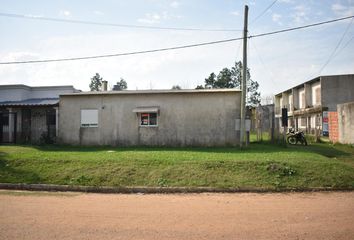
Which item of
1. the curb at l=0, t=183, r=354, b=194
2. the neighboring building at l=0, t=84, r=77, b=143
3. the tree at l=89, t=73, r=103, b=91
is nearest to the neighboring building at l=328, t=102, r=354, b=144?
the curb at l=0, t=183, r=354, b=194

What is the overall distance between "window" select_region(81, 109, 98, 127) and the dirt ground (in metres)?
11.5

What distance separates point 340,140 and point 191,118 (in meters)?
11.0

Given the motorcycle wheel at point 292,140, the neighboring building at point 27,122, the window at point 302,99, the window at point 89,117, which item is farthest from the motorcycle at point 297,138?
the window at point 302,99

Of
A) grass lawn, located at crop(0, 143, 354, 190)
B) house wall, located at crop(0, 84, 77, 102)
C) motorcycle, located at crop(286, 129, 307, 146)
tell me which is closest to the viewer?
grass lawn, located at crop(0, 143, 354, 190)

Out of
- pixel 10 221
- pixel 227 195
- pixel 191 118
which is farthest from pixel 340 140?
pixel 10 221

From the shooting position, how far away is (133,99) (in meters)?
20.7

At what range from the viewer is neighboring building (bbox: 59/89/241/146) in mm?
19625

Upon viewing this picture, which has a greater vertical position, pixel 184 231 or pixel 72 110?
pixel 72 110

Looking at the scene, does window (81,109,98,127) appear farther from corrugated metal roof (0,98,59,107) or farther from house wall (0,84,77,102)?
house wall (0,84,77,102)

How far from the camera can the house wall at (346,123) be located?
21062 mm

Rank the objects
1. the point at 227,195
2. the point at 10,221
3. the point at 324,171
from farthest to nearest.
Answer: the point at 324,171 < the point at 227,195 < the point at 10,221

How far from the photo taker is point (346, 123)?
71.1 ft

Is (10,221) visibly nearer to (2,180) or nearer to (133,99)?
(2,180)

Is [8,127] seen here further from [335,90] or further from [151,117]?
[335,90]
